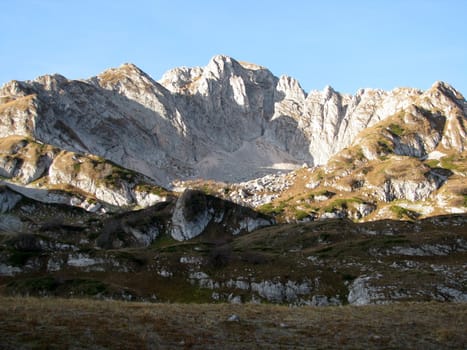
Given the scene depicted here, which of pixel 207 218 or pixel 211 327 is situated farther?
pixel 207 218

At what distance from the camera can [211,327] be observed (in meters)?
31.6

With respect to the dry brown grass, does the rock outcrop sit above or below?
above

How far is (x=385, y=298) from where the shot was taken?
6988cm

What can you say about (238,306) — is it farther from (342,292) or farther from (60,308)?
(342,292)

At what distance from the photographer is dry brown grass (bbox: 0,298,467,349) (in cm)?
2697

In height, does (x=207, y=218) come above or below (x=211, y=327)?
above

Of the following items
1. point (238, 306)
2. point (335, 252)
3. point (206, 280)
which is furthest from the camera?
point (335, 252)

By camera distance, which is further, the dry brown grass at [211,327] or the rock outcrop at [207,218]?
the rock outcrop at [207,218]

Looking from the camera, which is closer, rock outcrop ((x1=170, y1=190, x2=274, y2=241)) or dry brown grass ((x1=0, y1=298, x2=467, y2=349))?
dry brown grass ((x1=0, y1=298, x2=467, y2=349))

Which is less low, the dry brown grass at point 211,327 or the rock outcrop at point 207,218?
the rock outcrop at point 207,218

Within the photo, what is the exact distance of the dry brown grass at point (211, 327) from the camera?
2697 cm

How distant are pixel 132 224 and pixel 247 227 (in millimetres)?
44204

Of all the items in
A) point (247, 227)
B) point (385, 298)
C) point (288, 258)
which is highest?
point (247, 227)

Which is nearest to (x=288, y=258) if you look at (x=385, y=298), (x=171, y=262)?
(x=171, y=262)
